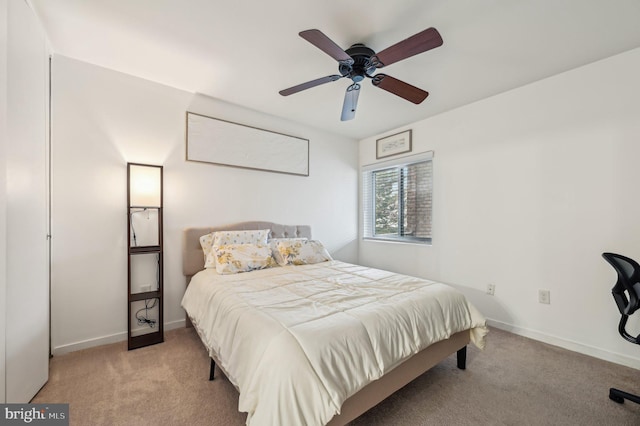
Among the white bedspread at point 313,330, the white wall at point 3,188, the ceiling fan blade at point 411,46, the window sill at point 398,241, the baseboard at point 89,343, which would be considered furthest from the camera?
the window sill at point 398,241

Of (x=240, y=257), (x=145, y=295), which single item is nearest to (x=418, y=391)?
(x=240, y=257)

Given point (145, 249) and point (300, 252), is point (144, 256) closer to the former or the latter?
point (145, 249)

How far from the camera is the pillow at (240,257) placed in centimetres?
242

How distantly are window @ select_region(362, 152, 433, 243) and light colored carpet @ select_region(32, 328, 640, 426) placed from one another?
1727 millimetres

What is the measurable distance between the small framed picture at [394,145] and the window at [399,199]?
0.44 feet

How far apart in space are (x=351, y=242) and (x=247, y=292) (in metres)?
2.70

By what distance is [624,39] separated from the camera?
1.93m

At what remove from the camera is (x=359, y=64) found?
1.93m

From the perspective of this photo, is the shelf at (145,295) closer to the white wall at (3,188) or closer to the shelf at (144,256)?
the shelf at (144,256)

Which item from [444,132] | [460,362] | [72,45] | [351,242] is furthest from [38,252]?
[444,132]

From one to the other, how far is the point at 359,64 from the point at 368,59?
71 mm

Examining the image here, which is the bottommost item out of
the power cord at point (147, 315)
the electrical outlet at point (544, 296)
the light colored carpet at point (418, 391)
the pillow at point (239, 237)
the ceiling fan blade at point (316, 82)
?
the light colored carpet at point (418, 391)

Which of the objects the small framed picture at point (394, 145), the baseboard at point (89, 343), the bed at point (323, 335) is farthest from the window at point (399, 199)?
the baseboard at point (89, 343)

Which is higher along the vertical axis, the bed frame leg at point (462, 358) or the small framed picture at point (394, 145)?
the small framed picture at point (394, 145)
